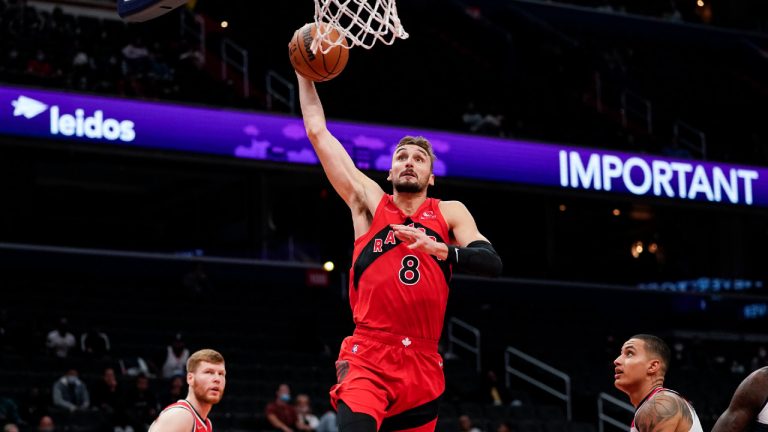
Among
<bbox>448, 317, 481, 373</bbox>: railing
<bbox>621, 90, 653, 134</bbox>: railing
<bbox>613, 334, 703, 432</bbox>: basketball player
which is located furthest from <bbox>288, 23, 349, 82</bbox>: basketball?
<bbox>621, 90, 653, 134</bbox>: railing

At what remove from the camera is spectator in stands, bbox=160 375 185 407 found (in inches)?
587

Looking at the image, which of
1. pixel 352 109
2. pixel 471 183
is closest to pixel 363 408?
pixel 471 183

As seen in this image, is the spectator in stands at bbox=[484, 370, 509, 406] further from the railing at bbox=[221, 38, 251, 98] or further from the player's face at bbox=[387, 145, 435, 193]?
the player's face at bbox=[387, 145, 435, 193]

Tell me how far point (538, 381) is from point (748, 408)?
47.8ft

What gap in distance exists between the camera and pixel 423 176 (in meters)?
5.88

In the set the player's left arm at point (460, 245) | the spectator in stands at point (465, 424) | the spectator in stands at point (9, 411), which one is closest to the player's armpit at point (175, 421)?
the player's left arm at point (460, 245)

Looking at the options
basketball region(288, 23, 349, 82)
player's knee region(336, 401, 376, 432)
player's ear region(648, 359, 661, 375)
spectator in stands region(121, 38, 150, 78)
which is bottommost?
player's knee region(336, 401, 376, 432)

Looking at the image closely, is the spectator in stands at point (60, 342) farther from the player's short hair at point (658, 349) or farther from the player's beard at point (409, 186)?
the player's short hair at point (658, 349)

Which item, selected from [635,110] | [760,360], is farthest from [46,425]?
[635,110]

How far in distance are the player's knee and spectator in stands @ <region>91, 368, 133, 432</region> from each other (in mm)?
8972

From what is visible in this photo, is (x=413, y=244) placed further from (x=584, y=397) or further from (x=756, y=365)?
(x=756, y=365)

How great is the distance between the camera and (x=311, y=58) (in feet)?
19.9

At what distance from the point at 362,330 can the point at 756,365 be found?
18.4 m

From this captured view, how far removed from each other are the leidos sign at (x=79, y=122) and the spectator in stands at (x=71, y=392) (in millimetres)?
3622
